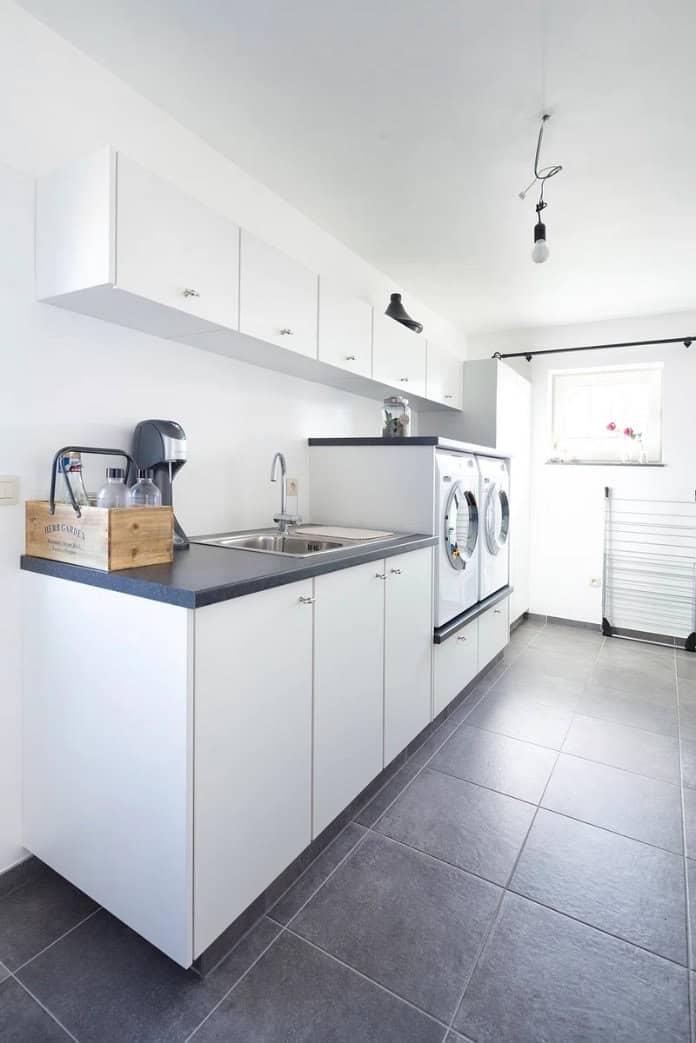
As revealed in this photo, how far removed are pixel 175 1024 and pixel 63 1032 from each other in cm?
24

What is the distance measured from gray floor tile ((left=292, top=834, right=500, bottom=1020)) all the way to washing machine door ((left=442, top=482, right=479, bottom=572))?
1.29 metres

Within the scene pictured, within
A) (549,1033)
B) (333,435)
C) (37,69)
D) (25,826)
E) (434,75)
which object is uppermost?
(434,75)

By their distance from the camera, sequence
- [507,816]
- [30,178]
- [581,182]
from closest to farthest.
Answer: [30,178] → [507,816] → [581,182]

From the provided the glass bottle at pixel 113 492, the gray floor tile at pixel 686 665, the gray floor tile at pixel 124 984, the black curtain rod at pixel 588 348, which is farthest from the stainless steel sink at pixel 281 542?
the black curtain rod at pixel 588 348

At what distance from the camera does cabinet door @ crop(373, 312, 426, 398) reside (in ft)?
9.23

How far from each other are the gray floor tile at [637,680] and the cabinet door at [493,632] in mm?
589

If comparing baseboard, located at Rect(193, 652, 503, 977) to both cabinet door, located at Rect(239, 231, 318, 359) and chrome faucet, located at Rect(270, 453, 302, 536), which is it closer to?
chrome faucet, located at Rect(270, 453, 302, 536)

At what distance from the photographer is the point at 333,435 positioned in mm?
3080

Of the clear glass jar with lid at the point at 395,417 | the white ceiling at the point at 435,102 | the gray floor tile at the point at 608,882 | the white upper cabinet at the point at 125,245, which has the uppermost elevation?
the white ceiling at the point at 435,102

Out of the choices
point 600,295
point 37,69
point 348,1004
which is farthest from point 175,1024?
point 600,295

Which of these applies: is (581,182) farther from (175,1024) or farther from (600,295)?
(175,1024)

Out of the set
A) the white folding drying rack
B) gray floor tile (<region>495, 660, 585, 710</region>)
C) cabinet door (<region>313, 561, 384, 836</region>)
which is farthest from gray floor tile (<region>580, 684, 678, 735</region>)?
cabinet door (<region>313, 561, 384, 836</region>)

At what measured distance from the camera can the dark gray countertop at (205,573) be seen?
4.07 ft

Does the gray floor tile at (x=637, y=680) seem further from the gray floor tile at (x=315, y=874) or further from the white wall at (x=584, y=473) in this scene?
the gray floor tile at (x=315, y=874)
